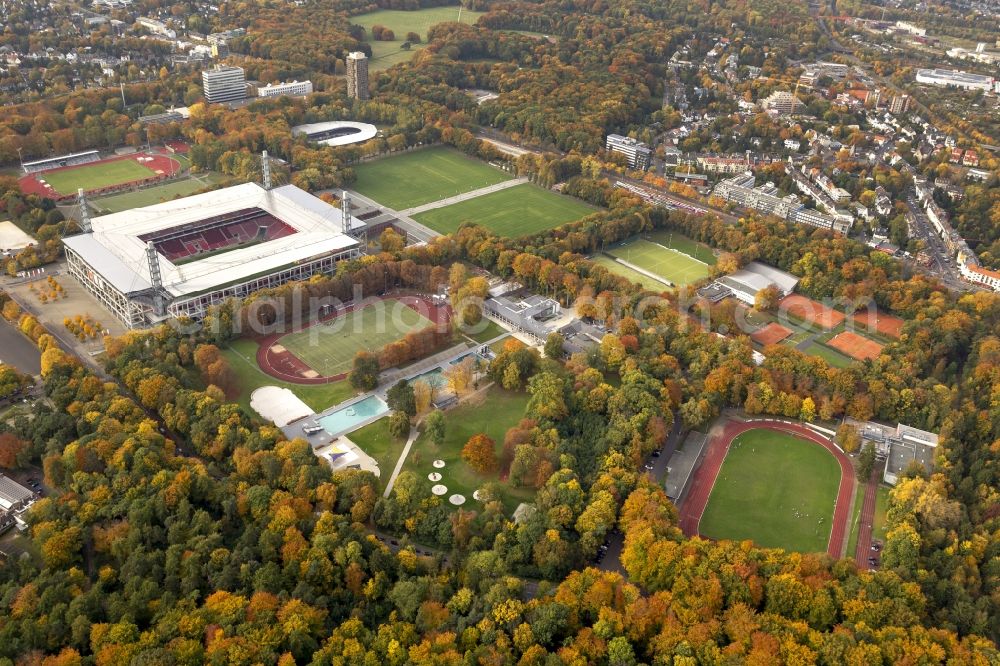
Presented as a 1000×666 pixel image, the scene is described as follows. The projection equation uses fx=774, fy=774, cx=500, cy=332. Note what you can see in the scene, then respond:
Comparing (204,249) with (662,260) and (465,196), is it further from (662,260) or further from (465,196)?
(662,260)

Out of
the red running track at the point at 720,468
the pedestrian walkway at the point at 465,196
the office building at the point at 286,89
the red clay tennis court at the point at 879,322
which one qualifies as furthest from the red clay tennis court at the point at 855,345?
the office building at the point at 286,89

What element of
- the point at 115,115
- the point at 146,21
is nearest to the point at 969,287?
the point at 115,115

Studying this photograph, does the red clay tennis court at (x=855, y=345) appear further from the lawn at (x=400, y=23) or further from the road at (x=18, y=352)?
the lawn at (x=400, y=23)

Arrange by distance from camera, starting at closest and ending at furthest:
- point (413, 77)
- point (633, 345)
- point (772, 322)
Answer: point (633, 345) → point (772, 322) → point (413, 77)

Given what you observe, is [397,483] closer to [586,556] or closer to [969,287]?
[586,556]

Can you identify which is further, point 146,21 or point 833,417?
point 146,21

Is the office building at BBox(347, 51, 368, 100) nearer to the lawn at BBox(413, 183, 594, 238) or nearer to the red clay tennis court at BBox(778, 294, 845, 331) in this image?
the lawn at BBox(413, 183, 594, 238)

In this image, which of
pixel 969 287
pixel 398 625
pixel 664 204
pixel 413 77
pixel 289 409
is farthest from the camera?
pixel 413 77
